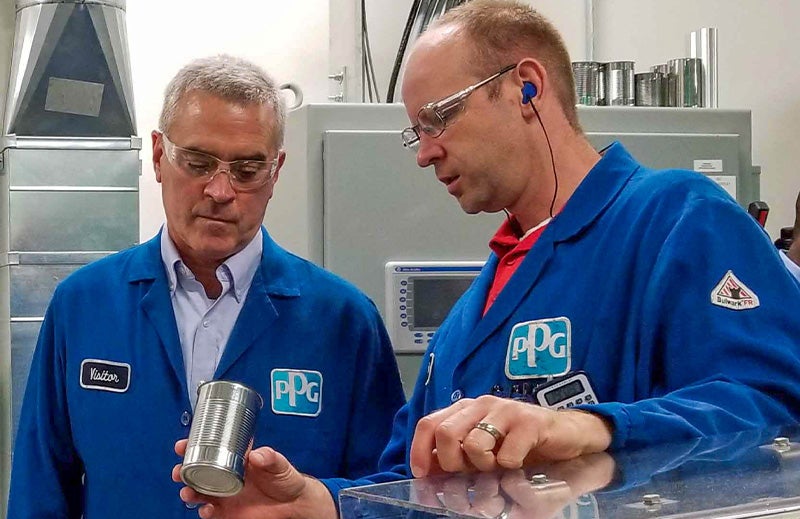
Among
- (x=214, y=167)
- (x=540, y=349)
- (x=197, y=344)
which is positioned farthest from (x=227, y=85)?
(x=540, y=349)

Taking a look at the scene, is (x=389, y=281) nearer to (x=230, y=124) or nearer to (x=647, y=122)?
(x=647, y=122)

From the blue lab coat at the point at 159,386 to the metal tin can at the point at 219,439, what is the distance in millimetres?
616

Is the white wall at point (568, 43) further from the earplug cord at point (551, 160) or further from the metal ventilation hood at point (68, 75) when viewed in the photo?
the earplug cord at point (551, 160)

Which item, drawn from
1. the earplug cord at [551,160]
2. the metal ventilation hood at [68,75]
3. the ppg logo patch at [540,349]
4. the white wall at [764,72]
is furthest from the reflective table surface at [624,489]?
the metal ventilation hood at [68,75]

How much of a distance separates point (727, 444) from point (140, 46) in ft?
11.3

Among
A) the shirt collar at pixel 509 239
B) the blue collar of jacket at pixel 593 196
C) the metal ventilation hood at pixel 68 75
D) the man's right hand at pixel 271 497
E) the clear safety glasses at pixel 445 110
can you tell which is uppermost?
the metal ventilation hood at pixel 68 75

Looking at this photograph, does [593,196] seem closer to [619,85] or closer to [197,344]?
[197,344]

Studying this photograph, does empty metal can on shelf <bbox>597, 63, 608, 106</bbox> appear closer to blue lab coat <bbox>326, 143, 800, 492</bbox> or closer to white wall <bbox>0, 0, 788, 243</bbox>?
white wall <bbox>0, 0, 788, 243</bbox>

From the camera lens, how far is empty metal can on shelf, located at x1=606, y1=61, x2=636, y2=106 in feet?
8.82

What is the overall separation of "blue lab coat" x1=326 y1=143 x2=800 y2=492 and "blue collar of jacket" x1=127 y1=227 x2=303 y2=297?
32 cm

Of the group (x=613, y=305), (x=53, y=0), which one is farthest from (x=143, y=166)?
(x=613, y=305)

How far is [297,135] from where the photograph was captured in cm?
251

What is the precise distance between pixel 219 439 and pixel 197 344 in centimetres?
71

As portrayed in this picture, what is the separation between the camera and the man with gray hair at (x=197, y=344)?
153 cm
